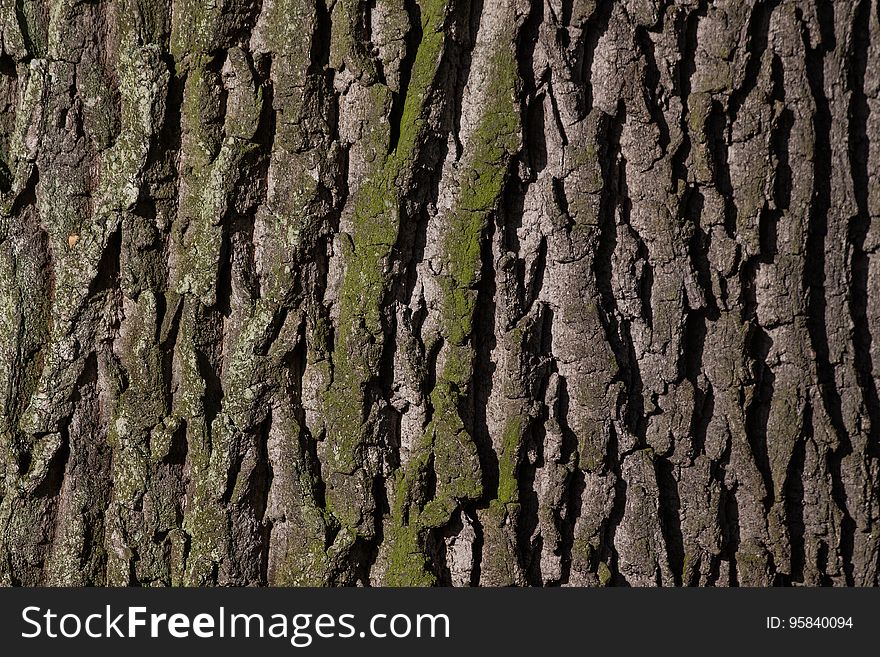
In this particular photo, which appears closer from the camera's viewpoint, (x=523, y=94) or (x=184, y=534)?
(x=523, y=94)

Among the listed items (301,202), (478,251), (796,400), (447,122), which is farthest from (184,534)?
(796,400)

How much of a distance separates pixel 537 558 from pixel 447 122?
0.88m

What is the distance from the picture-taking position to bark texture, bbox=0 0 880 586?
4.66 feet

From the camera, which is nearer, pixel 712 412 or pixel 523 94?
pixel 523 94

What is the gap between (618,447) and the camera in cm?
150

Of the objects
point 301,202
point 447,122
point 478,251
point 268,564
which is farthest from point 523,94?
point 268,564

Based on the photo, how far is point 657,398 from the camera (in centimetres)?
150

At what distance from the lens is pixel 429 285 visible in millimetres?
1454

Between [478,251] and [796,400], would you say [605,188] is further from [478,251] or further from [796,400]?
[796,400]

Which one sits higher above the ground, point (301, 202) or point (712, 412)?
point (301, 202)

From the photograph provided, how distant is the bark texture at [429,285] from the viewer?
55.9 inches

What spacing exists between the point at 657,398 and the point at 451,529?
485 mm

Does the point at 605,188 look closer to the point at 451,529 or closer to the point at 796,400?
the point at 796,400

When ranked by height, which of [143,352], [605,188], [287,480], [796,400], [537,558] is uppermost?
[605,188]
